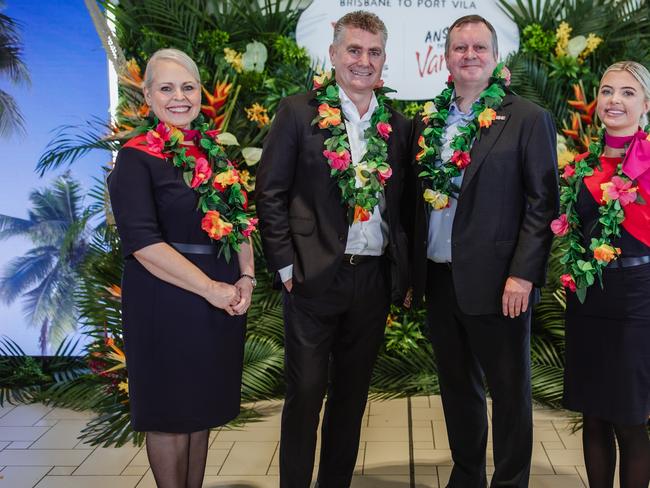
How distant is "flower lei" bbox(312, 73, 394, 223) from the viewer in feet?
8.39

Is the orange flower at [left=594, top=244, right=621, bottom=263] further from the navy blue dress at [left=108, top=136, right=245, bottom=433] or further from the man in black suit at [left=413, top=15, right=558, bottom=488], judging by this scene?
the navy blue dress at [left=108, top=136, right=245, bottom=433]

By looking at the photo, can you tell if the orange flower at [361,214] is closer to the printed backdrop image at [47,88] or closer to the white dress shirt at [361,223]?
the white dress shirt at [361,223]

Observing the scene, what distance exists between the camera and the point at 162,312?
2.40m

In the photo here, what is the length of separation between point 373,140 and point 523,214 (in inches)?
22.6

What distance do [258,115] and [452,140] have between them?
191 centimetres

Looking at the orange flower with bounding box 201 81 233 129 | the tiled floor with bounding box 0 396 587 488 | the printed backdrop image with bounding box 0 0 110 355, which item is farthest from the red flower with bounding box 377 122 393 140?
the printed backdrop image with bounding box 0 0 110 355

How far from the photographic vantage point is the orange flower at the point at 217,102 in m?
4.06

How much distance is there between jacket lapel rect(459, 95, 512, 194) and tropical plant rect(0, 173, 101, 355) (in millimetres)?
2898

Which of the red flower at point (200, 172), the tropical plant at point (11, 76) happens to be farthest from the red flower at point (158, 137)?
the tropical plant at point (11, 76)

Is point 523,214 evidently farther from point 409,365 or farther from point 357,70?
point 409,365

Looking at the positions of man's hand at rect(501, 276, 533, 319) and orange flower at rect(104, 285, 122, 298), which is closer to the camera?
man's hand at rect(501, 276, 533, 319)

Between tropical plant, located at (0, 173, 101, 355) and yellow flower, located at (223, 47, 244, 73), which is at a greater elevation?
yellow flower, located at (223, 47, 244, 73)

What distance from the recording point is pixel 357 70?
8.57 ft

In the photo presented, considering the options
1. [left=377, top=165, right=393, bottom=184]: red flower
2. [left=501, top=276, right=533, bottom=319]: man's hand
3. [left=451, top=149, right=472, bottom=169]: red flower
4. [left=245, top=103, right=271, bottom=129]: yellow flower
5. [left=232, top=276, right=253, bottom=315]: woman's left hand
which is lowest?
[left=501, top=276, right=533, bottom=319]: man's hand
